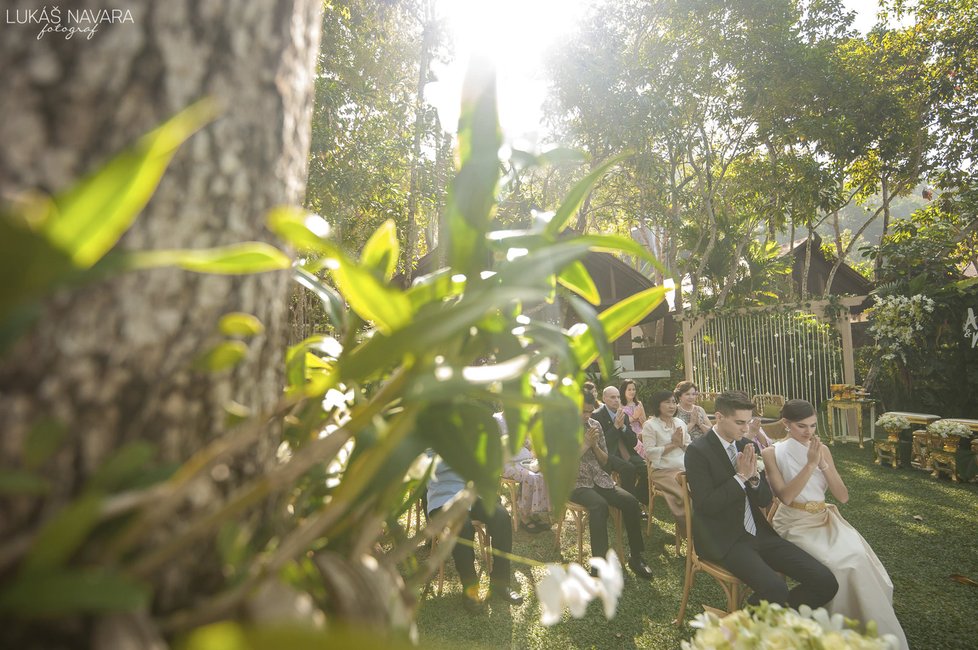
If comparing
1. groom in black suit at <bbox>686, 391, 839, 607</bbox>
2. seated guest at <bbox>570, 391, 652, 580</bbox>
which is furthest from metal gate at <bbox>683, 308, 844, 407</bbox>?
groom in black suit at <bbox>686, 391, 839, 607</bbox>

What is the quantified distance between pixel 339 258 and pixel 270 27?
0.19m

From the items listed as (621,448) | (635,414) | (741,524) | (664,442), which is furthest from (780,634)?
(635,414)

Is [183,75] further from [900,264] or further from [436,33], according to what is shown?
[900,264]

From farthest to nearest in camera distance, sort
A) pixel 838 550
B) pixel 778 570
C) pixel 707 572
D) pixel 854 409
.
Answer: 1. pixel 854 409
2. pixel 707 572
3. pixel 778 570
4. pixel 838 550

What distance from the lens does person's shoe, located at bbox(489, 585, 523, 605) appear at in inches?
144

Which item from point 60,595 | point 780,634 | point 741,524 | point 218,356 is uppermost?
point 218,356

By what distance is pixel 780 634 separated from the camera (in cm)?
143

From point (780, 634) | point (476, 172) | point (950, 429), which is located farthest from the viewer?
point (950, 429)

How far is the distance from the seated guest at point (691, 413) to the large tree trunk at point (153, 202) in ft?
16.3

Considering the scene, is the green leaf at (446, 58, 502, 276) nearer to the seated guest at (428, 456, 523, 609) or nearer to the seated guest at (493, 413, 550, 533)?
the seated guest at (428, 456, 523, 609)

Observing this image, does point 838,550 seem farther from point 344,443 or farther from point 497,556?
point 344,443

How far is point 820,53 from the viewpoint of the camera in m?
9.65

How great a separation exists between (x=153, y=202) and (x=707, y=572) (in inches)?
138

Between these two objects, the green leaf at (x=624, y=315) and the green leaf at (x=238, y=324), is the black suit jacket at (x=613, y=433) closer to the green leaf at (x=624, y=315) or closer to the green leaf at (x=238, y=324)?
the green leaf at (x=624, y=315)
